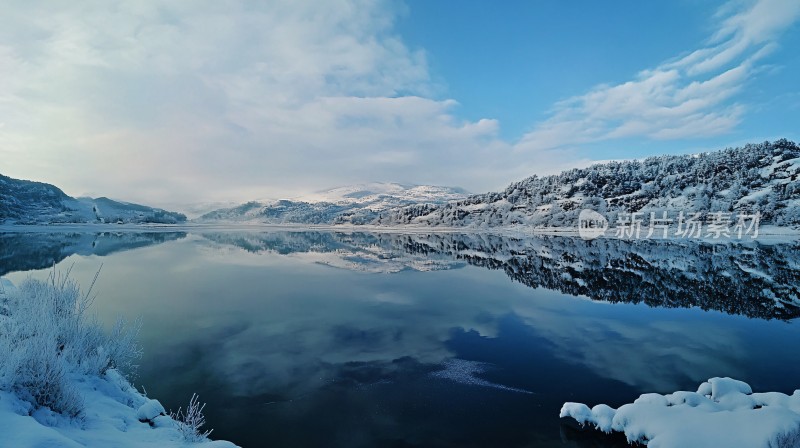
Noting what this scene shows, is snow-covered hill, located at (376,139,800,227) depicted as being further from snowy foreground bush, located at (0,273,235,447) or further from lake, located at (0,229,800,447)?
snowy foreground bush, located at (0,273,235,447)

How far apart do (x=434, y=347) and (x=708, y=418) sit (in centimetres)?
1044

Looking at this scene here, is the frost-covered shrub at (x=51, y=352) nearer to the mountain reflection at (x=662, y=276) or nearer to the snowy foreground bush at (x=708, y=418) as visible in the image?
the snowy foreground bush at (x=708, y=418)

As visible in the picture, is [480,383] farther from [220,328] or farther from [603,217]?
[603,217]

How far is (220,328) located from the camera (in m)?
20.9

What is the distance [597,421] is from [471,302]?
18.0 metres

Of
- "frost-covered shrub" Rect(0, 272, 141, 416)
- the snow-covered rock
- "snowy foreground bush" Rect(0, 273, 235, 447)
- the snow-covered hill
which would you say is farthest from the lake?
the snow-covered hill

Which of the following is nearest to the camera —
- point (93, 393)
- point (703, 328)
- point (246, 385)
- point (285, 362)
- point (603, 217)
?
point (93, 393)

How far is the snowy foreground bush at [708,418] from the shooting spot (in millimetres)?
9391

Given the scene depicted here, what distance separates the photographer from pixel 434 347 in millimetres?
18391

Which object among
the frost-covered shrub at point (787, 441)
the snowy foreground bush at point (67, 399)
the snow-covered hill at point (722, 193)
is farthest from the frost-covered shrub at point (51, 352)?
the snow-covered hill at point (722, 193)

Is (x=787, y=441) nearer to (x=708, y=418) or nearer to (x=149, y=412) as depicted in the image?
(x=708, y=418)

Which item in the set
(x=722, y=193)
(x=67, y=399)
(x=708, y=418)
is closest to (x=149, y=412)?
(x=67, y=399)

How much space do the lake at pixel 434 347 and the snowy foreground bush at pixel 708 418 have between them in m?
0.64

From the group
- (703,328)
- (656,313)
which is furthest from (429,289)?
(703,328)
